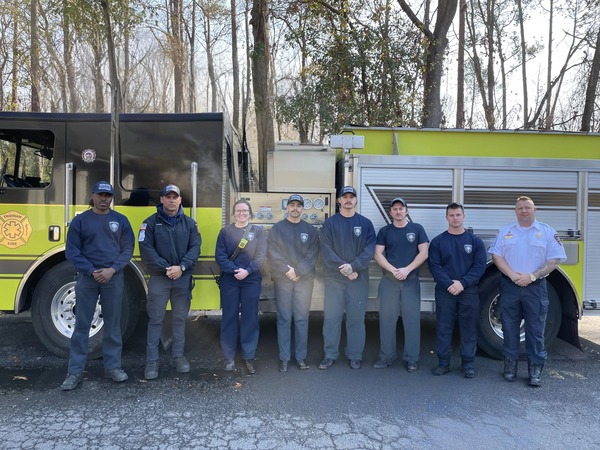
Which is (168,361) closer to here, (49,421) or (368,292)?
(49,421)

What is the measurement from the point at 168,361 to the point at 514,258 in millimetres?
3774

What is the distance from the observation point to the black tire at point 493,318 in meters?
5.24

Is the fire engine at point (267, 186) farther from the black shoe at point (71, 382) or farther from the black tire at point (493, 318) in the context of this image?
the black shoe at point (71, 382)

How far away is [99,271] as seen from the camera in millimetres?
4320

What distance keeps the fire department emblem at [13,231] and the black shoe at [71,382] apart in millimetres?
1532

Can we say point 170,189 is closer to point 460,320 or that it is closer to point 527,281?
point 460,320

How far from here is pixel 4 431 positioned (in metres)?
3.51

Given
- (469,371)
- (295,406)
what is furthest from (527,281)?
(295,406)

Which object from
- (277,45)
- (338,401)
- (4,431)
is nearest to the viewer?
(4,431)

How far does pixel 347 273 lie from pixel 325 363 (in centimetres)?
99

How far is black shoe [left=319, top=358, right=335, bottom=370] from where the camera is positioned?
16.0ft

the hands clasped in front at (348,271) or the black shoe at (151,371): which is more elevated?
the hands clasped in front at (348,271)

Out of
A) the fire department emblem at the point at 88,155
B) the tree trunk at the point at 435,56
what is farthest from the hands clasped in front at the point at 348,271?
the tree trunk at the point at 435,56

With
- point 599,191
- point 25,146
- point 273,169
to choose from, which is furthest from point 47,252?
point 599,191
